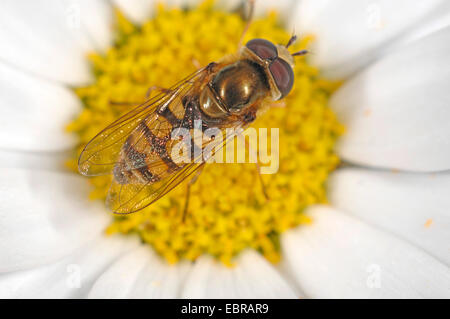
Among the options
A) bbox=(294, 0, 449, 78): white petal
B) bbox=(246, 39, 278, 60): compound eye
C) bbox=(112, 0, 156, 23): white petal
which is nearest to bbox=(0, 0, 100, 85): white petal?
bbox=(112, 0, 156, 23): white petal

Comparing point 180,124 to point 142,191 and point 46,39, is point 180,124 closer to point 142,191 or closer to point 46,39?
point 142,191

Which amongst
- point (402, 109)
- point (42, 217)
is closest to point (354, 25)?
point (402, 109)

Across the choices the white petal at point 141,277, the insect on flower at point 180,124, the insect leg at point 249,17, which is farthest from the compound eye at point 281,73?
the white petal at point 141,277

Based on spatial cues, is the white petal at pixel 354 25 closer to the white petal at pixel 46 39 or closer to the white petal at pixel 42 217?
the white petal at pixel 46 39

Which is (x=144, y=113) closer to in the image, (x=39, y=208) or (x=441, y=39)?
(x=39, y=208)

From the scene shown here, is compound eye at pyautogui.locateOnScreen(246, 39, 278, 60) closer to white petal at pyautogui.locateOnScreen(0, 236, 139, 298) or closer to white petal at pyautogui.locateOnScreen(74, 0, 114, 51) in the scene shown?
white petal at pyautogui.locateOnScreen(74, 0, 114, 51)
